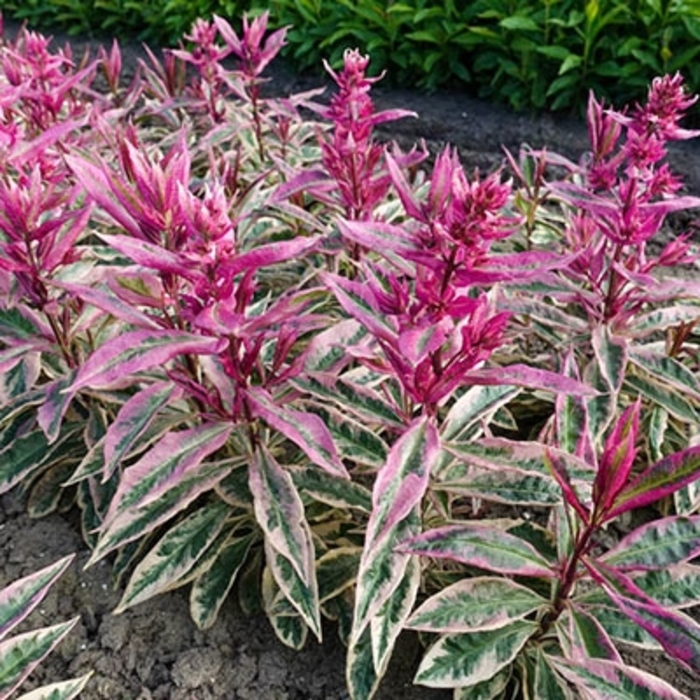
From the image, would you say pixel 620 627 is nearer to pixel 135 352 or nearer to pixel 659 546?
pixel 659 546

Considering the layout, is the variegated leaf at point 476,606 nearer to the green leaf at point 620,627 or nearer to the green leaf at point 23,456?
the green leaf at point 620,627

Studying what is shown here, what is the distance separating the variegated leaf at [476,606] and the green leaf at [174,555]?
23.3 inches

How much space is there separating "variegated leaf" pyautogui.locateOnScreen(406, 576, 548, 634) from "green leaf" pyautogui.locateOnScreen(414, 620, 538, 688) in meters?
0.05

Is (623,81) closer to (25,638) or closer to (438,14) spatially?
(438,14)

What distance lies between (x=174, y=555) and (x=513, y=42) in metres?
3.85

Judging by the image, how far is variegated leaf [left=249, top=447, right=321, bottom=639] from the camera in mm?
1833

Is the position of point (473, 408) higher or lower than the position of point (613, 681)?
higher

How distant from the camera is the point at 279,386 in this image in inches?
81.4

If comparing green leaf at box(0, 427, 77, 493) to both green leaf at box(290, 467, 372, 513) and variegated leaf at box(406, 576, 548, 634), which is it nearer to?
green leaf at box(290, 467, 372, 513)

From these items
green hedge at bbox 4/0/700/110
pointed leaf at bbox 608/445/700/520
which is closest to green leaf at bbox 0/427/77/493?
pointed leaf at bbox 608/445/700/520

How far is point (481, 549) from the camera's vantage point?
68.1 inches

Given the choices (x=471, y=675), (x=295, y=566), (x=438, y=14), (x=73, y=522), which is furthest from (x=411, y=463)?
(x=438, y=14)

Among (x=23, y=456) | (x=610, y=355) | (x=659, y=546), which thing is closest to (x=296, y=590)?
(x=659, y=546)

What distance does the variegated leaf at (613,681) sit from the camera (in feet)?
5.17
